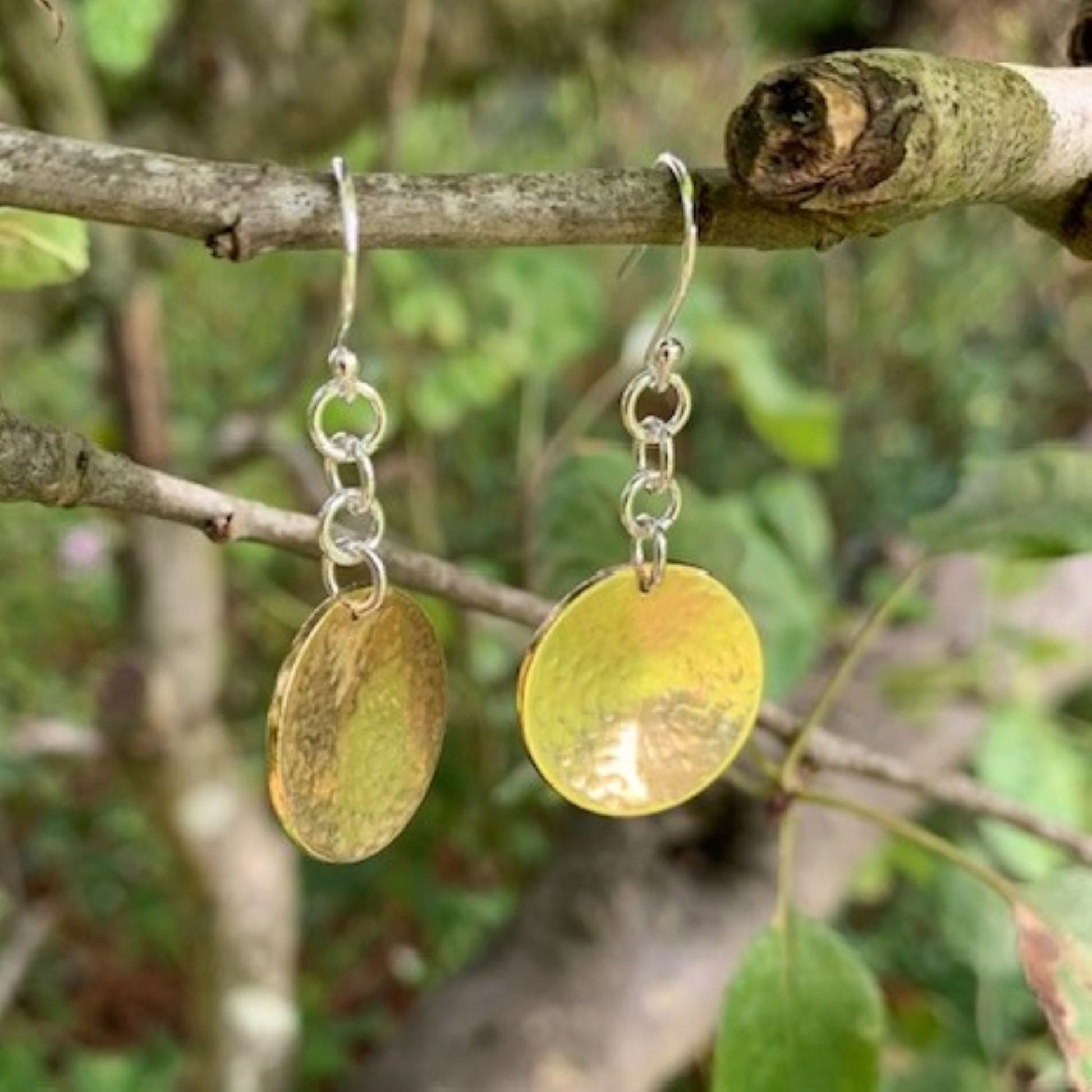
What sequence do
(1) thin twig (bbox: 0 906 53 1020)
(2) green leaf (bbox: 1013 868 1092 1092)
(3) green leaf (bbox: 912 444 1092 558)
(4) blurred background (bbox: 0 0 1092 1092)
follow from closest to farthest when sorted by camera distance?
(2) green leaf (bbox: 1013 868 1092 1092), (3) green leaf (bbox: 912 444 1092 558), (4) blurred background (bbox: 0 0 1092 1092), (1) thin twig (bbox: 0 906 53 1020)

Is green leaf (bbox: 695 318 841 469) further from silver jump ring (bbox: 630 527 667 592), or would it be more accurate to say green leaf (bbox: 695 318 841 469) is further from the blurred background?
silver jump ring (bbox: 630 527 667 592)

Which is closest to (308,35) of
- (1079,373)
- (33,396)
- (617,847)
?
(617,847)

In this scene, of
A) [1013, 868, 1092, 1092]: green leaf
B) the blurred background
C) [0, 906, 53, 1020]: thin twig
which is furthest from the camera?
[0, 906, 53, 1020]: thin twig

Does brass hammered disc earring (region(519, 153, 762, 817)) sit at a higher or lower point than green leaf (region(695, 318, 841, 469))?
lower

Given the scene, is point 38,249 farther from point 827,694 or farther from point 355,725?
point 827,694

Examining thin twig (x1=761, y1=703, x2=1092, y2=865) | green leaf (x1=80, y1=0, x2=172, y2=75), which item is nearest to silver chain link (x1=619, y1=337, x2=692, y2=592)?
thin twig (x1=761, y1=703, x2=1092, y2=865)

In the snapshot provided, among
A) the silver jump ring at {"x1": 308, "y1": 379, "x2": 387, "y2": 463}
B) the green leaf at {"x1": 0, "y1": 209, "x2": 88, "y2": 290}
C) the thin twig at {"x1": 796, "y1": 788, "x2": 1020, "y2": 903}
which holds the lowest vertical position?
the thin twig at {"x1": 796, "y1": 788, "x2": 1020, "y2": 903}

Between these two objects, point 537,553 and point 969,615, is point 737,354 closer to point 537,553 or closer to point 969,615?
point 969,615

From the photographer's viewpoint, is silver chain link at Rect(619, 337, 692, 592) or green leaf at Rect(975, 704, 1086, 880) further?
green leaf at Rect(975, 704, 1086, 880)
